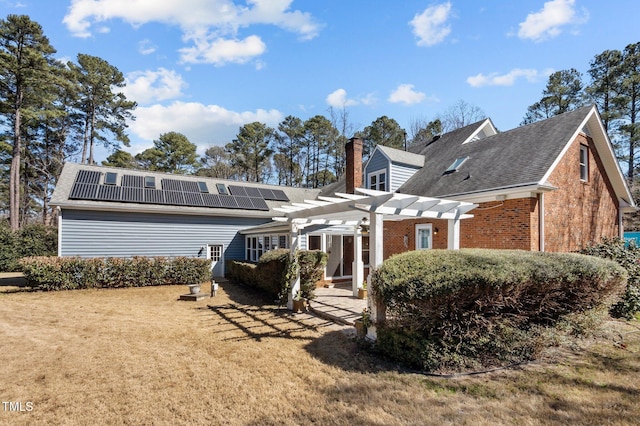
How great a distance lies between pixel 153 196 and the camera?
50.6 ft

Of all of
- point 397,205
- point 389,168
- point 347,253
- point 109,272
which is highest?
point 389,168

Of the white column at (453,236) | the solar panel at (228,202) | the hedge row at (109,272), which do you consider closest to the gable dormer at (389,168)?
the white column at (453,236)

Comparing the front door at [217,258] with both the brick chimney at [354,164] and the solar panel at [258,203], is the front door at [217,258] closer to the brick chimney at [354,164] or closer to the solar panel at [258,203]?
the solar panel at [258,203]

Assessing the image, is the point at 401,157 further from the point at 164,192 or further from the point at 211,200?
the point at 164,192

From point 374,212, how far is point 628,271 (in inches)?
286

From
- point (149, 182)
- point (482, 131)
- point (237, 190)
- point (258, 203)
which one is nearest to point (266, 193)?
point (258, 203)

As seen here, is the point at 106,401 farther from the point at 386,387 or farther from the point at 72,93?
the point at 72,93

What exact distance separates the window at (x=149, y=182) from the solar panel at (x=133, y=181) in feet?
0.55

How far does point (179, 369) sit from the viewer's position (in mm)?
4742

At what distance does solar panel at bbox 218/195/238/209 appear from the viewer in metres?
16.8

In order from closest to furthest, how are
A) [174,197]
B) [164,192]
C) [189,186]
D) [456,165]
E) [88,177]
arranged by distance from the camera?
1. [456,165]
2. [88,177]
3. [174,197]
4. [164,192]
5. [189,186]

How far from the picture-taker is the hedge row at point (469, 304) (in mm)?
4594

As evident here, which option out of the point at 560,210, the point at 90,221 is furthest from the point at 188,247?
the point at 560,210

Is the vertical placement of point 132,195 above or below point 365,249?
above
